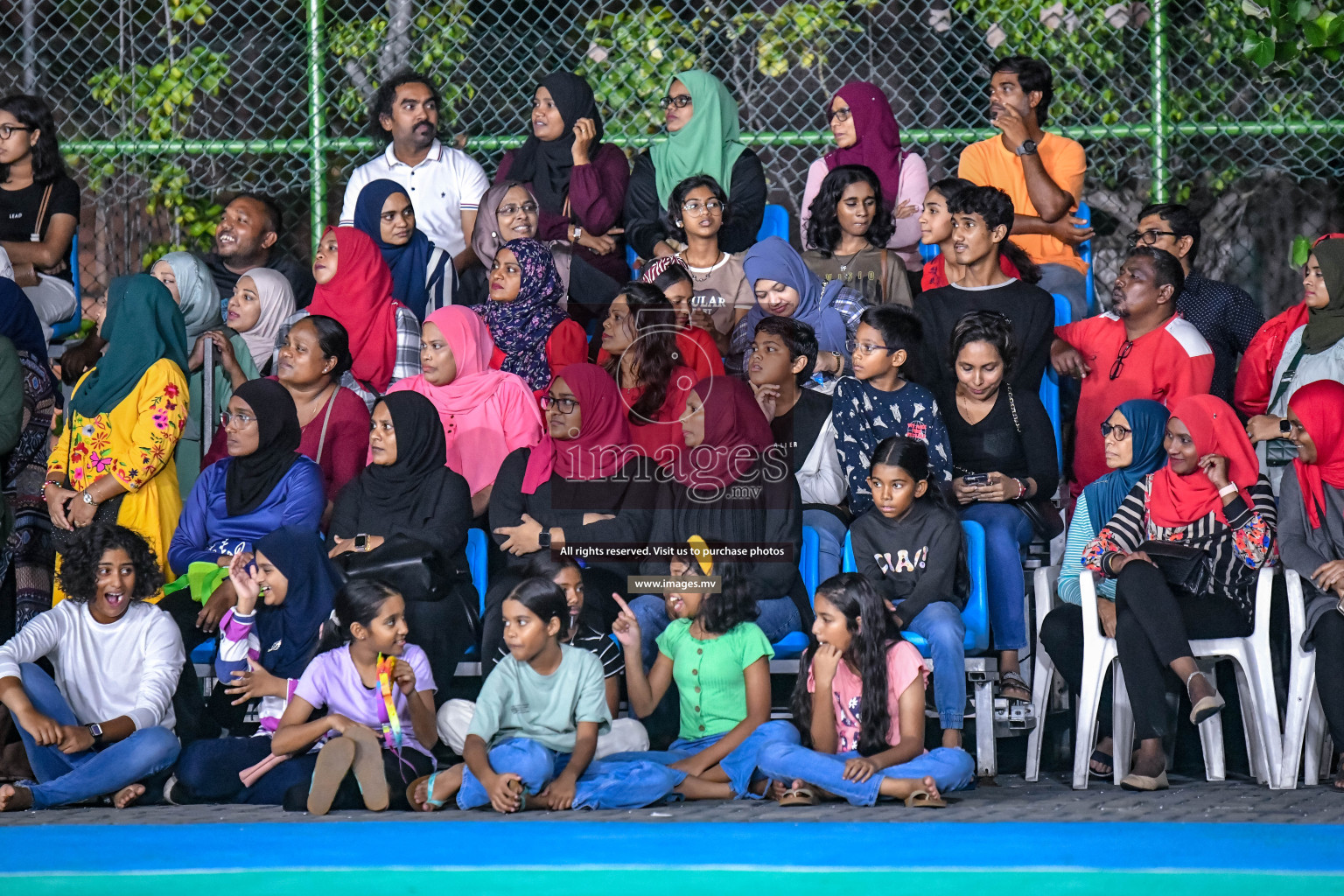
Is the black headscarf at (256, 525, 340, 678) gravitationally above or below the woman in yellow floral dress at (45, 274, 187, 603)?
below

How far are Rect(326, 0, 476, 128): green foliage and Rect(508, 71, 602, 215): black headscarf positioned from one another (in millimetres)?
1307

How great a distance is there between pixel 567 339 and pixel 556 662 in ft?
4.80

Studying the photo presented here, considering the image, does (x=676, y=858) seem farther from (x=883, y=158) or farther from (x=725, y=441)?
(x=883, y=158)

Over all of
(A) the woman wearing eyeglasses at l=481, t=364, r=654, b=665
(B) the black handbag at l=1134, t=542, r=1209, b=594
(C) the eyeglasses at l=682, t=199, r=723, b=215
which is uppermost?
(C) the eyeglasses at l=682, t=199, r=723, b=215

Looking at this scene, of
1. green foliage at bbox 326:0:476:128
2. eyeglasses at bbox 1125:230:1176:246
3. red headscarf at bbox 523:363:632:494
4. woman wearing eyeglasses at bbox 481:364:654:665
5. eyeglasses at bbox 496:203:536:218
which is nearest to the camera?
woman wearing eyeglasses at bbox 481:364:654:665

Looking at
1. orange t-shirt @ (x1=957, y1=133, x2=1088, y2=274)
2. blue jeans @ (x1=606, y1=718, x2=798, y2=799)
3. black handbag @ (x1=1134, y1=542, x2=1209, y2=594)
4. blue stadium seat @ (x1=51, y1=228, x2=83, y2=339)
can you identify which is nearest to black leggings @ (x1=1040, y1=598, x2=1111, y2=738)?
black handbag @ (x1=1134, y1=542, x2=1209, y2=594)

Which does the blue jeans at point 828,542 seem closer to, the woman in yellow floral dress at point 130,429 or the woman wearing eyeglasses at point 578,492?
the woman wearing eyeglasses at point 578,492

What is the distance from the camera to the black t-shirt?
5.68 metres

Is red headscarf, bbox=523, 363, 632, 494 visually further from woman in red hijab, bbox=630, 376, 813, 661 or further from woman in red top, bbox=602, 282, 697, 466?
woman in red hijab, bbox=630, 376, 813, 661

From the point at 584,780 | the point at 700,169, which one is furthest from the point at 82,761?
the point at 700,169

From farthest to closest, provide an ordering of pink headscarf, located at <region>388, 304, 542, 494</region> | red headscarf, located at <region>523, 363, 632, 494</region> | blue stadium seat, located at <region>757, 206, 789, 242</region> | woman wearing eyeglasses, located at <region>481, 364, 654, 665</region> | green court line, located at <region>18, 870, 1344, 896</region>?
blue stadium seat, located at <region>757, 206, 789, 242</region>, pink headscarf, located at <region>388, 304, 542, 494</region>, red headscarf, located at <region>523, 363, 632, 494</region>, woman wearing eyeglasses, located at <region>481, 364, 654, 665</region>, green court line, located at <region>18, 870, 1344, 896</region>

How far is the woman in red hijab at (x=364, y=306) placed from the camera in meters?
5.34

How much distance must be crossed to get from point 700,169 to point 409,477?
1827 mm

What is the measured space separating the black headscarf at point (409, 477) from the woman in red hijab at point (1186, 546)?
190 cm
